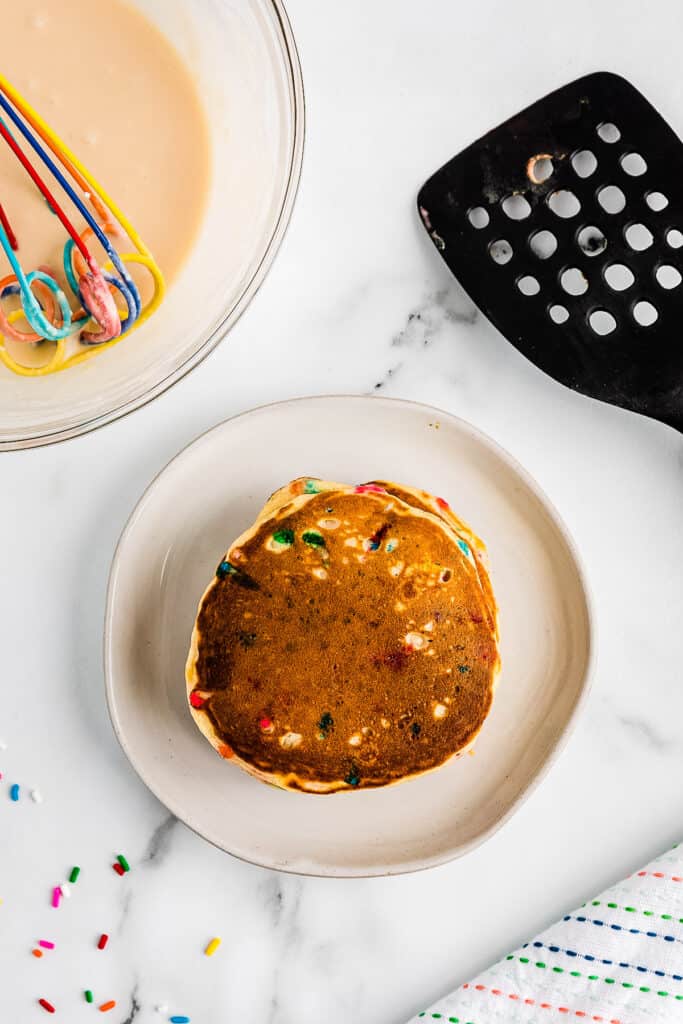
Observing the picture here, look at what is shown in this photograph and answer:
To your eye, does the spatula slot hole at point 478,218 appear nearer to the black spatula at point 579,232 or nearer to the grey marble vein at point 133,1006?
the black spatula at point 579,232

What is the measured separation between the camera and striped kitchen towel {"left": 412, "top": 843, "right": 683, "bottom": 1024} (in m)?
1.11

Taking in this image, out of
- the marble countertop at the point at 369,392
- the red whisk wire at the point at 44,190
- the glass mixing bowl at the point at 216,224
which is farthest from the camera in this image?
the marble countertop at the point at 369,392

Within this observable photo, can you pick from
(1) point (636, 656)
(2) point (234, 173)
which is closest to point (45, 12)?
(2) point (234, 173)

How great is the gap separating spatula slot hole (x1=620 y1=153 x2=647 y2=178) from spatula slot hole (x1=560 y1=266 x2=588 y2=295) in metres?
0.12

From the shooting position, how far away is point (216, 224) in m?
1.03

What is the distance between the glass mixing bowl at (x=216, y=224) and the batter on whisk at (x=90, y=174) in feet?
0.08

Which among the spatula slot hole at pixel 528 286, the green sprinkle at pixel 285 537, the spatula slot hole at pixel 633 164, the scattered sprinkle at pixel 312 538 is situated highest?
the spatula slot hole at pixel 633 164

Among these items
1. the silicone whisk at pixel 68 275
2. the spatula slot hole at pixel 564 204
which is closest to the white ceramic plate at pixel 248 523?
the silicone whisk at pixel 68 275

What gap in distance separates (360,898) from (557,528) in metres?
0.49

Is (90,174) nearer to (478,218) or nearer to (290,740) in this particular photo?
(478,218)

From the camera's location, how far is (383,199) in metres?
1.11

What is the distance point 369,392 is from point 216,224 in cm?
26

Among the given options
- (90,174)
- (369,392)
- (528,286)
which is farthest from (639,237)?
(90,174)

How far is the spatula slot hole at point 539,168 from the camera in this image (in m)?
1.08
